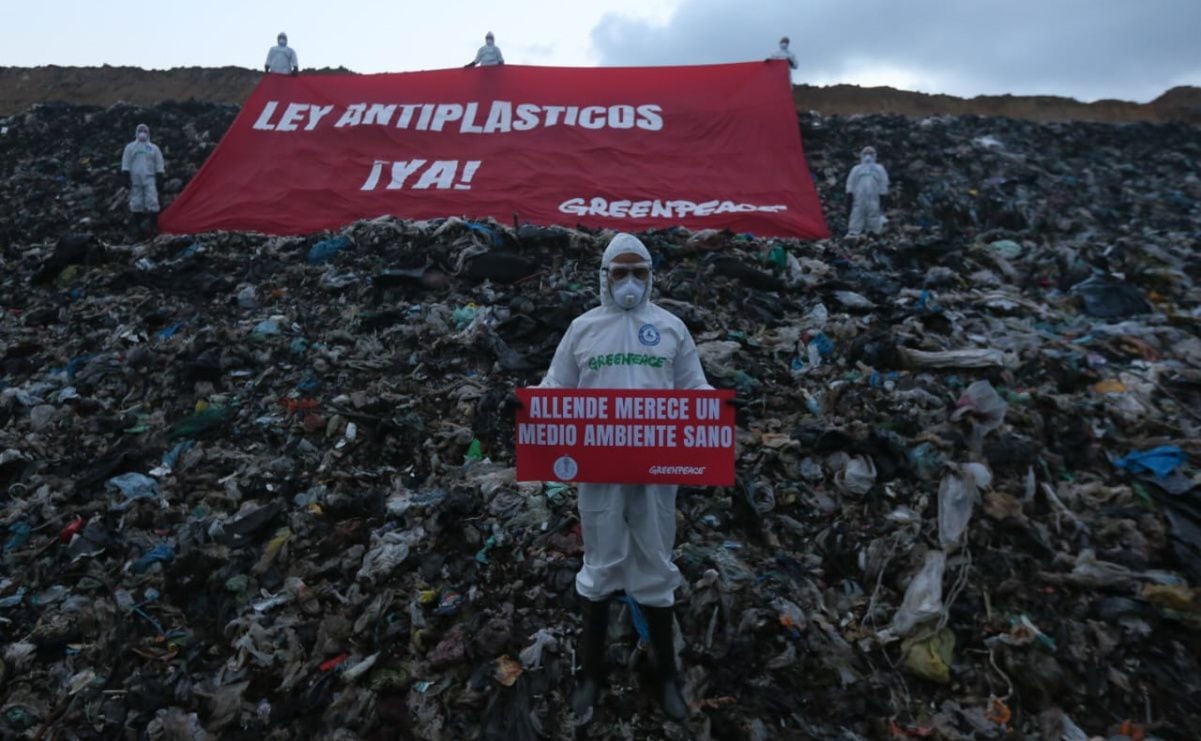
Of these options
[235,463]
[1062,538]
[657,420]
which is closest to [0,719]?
[235,463]

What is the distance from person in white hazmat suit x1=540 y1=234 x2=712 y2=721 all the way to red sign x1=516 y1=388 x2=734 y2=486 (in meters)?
0.09

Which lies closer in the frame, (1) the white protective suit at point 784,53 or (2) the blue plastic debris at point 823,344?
(2) the blue plastic debris at point 823,344

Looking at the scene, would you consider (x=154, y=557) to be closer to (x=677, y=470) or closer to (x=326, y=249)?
(x=677, y=470)

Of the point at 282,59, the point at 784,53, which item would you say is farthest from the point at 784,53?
the point at 282,59

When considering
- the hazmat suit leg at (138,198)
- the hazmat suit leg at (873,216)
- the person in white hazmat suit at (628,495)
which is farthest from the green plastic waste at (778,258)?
the hazmat suit leg at (138,198)

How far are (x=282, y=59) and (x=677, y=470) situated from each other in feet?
40.5

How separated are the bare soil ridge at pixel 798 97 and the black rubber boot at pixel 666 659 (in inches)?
726

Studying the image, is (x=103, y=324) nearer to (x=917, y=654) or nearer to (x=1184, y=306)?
(x=917, y=654)

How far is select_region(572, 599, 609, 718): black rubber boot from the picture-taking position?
3046mm

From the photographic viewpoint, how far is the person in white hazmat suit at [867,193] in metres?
10.5

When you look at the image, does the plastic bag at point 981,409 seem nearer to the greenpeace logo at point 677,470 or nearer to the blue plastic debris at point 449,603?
the greenpeace logo at point 677,470

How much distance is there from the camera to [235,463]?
4.83m

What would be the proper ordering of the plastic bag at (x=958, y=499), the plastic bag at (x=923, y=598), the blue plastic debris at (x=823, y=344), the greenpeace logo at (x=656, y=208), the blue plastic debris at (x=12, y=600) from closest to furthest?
the plastic bag at (x=923, y=598)
the blue plastic debris at (x=12, y=600)
the plastic bag at (x=958, y=499)
the blue plastic debris at (x=823, y=344)
the greenpeace logo at (x=656, y=208)

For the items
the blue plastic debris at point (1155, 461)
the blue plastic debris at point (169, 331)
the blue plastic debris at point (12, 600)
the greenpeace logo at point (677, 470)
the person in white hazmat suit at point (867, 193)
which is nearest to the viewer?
the greenpeace logo at point (677, 470)
